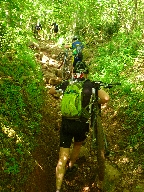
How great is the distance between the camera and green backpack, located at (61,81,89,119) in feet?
14.8

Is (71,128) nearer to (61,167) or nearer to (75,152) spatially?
(61,167)

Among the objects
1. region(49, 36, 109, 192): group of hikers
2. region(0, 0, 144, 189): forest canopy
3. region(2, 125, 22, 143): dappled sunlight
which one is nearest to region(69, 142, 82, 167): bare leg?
region(49, 36, 109, 192): group of hikers

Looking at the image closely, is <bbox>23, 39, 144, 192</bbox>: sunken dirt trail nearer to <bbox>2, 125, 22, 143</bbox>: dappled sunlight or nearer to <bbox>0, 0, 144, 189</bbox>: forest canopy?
<bbox>0, 0, 144, 189</bbox>: forest canopy

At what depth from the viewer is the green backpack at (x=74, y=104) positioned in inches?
177

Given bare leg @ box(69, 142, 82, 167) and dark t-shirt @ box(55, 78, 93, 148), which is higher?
dark t-shirt @ box(55, 78, 93, 148)

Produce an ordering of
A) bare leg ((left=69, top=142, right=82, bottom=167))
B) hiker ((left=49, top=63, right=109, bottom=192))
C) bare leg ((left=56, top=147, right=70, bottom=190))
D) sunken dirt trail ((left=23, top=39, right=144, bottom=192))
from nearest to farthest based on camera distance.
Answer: bare leg ((left=56, top=147, right=70, bottom=190)) → hiker ((left=49, top=63, right=109, bottom=192)) → sunken dirt trail ((left=23, top=39, right=144, bottom=192)) → bare leg ((left=69, top=142, right=82, bottom=167))

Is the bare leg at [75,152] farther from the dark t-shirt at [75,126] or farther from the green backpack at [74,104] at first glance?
the green backpack at [74,104]

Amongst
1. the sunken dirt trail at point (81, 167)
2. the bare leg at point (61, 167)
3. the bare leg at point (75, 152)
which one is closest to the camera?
the bare leg at point (61, 167)

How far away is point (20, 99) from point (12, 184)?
82.3 inches

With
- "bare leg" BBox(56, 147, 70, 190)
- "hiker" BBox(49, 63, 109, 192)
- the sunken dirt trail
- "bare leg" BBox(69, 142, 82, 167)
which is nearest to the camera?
"bare leg" BBox(56, 147, 70, 190)

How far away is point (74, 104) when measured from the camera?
4504 millimetres

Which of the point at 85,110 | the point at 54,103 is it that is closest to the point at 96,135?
the point at 85,110

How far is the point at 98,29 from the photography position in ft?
66.3

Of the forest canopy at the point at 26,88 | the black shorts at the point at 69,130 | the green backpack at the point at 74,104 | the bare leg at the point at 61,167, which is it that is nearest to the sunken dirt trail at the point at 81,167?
the forest canopy at the point at 26,88
